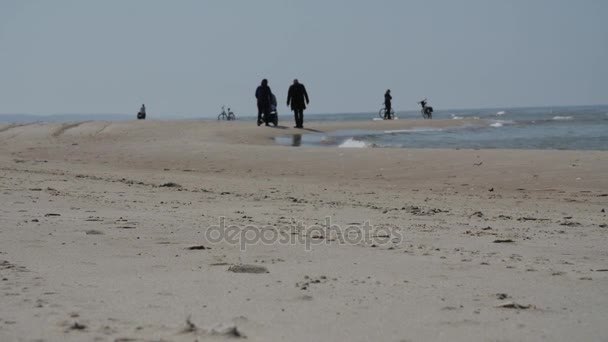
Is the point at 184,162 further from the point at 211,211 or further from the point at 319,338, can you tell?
the point at 319,338

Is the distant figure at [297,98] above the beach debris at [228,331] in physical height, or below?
above

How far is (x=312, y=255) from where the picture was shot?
5590 mm

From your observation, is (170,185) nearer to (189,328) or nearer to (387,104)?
(189,328)

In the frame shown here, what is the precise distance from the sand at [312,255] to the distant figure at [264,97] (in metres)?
13.2

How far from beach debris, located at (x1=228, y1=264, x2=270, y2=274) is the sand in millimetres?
24

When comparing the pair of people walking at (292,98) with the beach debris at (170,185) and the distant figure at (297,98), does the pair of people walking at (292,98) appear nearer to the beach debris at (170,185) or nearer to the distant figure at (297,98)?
the distant figure at (297,98)

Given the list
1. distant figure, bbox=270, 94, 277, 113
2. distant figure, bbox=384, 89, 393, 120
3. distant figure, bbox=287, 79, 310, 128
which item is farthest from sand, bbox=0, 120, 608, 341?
distant figure, bbox=384, 89, 393, 120

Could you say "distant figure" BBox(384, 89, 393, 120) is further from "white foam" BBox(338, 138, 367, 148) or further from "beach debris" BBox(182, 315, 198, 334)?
"beach debris" BBox(182, 315, 198, 334)

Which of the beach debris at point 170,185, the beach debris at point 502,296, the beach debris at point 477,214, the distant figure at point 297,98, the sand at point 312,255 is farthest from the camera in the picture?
the distant figure at point 297,98

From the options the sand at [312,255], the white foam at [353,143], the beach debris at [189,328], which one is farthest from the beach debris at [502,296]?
the white foam at [353,143]

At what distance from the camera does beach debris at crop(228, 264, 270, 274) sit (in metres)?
4.95

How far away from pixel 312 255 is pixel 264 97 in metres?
20.5

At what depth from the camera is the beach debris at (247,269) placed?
16.2 feet

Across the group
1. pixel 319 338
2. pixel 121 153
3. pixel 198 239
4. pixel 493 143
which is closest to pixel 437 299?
pixel 319 338
